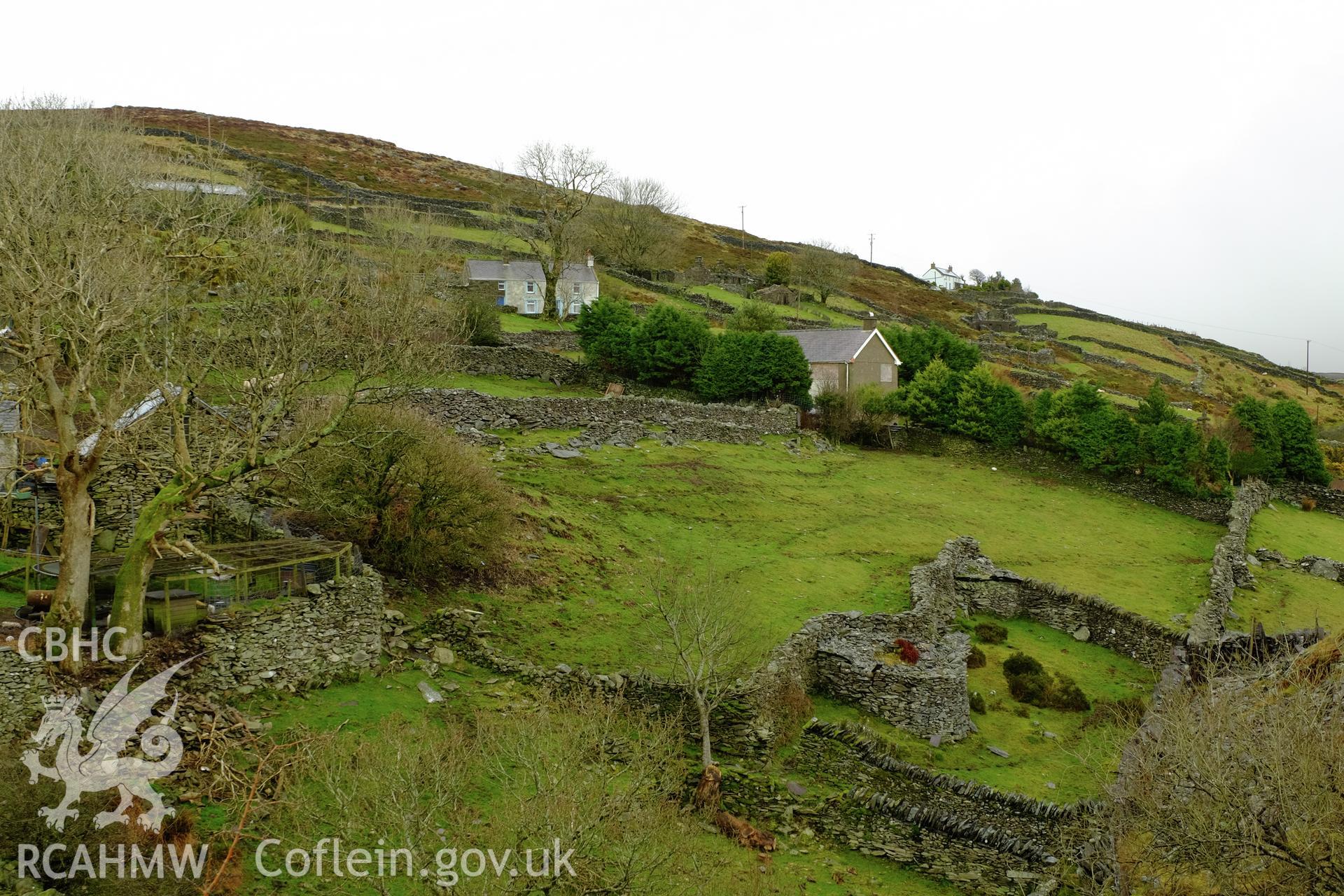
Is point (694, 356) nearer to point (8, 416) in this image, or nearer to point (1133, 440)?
point (1133, 440)

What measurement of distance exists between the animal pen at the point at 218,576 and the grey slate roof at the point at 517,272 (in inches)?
2098

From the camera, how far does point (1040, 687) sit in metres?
23.6

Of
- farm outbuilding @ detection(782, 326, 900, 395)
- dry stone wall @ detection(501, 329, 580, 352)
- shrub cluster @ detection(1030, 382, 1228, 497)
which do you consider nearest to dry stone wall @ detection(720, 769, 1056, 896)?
shrub cluster @ detection(1030, 382, 1228, 497)

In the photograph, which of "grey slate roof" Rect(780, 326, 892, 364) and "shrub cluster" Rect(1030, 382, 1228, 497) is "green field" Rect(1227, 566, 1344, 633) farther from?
"grey slate roof" Rect(780, 326, 892, 364)

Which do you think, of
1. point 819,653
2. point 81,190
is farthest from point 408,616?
point 81,190

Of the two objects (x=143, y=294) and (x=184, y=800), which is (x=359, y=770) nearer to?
(x=184, y=800)

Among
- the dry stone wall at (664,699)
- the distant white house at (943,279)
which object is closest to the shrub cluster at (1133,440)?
the dry stone wall at (664,699)

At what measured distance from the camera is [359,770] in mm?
11164

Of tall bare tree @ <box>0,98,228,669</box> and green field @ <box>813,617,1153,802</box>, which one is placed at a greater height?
tall bare tree @ <box>0,98,228,669</box>

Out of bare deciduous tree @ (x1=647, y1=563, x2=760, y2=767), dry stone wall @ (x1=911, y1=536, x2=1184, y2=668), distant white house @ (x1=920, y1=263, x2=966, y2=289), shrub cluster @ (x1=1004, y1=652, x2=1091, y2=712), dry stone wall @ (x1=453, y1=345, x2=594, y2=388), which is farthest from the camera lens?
distant white house @ (x1=920, y1=263, x2=966, y2=289)

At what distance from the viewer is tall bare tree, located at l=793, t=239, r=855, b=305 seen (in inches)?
3802

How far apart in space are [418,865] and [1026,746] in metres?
16.6

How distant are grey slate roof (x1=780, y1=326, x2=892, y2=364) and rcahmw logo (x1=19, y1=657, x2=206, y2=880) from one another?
46.0m

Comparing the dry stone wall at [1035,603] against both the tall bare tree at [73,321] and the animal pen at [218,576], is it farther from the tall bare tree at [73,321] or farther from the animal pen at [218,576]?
the tall bare tree at [73,321]
